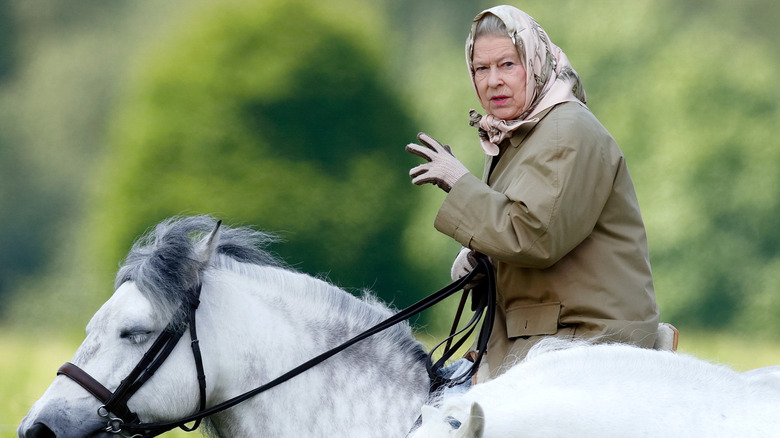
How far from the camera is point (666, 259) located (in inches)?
207

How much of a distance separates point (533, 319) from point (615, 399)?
0.82m

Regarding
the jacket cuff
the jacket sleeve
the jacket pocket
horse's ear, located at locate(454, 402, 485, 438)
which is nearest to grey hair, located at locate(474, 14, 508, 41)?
the jacket sleeve

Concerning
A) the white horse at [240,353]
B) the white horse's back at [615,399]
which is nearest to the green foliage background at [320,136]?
the white horse at [240,353]

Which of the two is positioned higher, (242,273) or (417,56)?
(417,56)

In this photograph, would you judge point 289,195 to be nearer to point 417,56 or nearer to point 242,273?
point 417,56

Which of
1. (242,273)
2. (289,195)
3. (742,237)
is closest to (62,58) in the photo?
(289,195)

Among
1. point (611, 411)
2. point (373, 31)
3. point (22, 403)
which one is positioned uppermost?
point (373, 31)

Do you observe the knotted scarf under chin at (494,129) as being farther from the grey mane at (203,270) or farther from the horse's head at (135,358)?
the horse's head at (135,358)

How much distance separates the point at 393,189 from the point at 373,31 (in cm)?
99

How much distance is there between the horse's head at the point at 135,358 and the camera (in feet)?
6.50

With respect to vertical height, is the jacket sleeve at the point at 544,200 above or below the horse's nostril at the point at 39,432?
above

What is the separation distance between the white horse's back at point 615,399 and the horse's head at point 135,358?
3.47 ft

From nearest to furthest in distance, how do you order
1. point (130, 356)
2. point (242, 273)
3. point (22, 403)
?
point (130, 356) → point (242, 273) → point (22, 403)

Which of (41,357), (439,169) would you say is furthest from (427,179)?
(41,357)
